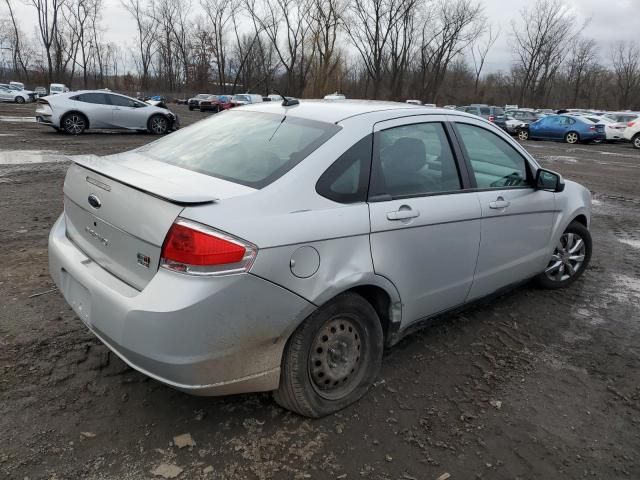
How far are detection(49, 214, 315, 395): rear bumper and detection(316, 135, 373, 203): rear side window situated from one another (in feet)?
1.95

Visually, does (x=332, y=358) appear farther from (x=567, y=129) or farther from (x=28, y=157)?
(x=567, y=129)

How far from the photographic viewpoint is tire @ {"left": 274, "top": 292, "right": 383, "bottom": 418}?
98.0 inches

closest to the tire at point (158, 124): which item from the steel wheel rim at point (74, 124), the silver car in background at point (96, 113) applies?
the silver car in background at point (96, 113)

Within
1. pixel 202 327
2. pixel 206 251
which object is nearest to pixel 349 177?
pixel 206 251

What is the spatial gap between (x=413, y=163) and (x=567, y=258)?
2.41 metres

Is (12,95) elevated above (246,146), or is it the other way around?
(246,146)

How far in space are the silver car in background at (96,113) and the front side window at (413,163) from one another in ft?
50.8

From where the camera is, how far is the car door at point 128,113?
1688cm

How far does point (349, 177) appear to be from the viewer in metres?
2.68

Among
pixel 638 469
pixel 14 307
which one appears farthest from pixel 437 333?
pixel 14 307

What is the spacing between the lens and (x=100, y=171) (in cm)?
269

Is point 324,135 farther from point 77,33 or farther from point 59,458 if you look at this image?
point 77,33

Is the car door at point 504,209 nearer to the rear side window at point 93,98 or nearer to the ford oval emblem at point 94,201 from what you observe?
the ford oval emblem at point 94,201

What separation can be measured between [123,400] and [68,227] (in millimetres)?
1081
